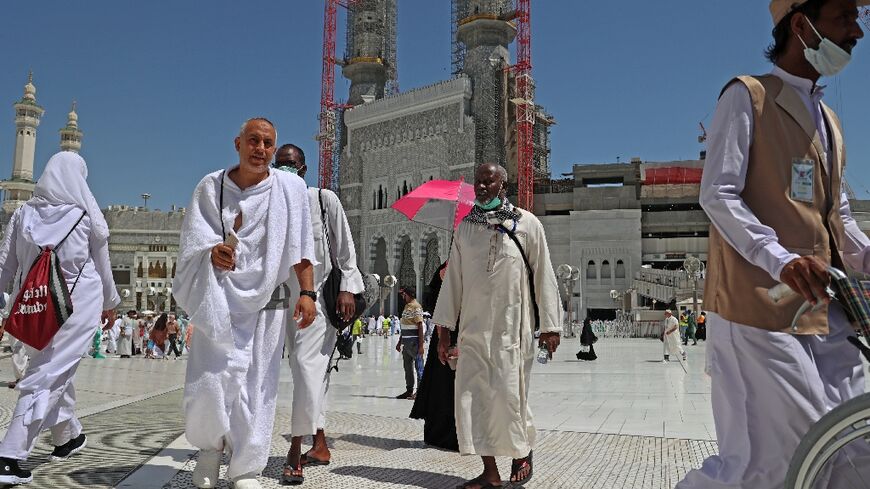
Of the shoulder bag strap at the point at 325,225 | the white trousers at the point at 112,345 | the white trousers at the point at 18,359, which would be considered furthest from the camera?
the white trousers at the point at 112,345

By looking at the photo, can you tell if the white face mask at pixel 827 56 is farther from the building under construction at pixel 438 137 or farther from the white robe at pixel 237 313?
the building under construction at pixel 438 137

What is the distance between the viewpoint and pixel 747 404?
1.67 m

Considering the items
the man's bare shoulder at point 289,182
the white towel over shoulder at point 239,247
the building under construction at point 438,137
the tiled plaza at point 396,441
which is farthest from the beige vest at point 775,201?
the building under construction at point 438,137

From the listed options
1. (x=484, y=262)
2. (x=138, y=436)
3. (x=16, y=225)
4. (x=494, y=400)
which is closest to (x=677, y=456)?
(x=494, y=400)

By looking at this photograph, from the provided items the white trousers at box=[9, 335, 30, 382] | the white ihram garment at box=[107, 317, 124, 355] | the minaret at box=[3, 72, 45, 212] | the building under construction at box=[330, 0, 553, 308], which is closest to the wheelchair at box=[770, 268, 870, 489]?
the white trousers at box=[9, 335, 30, 382]

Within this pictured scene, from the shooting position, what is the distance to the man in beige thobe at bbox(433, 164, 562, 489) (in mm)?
2969

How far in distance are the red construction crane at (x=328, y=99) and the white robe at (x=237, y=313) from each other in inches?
1648

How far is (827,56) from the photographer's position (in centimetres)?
177

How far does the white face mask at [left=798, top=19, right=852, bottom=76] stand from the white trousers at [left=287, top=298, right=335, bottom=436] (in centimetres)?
240

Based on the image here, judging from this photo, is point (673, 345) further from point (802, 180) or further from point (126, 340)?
point (126, 340)

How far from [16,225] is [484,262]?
2368mm

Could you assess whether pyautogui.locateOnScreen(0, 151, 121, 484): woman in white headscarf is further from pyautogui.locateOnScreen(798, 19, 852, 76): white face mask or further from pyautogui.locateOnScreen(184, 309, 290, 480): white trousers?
pyautogui.locateOnScreen(798, 19, 852, 76): white face mask

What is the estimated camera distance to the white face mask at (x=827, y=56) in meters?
1.76

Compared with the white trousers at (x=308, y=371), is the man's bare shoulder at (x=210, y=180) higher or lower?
higher
